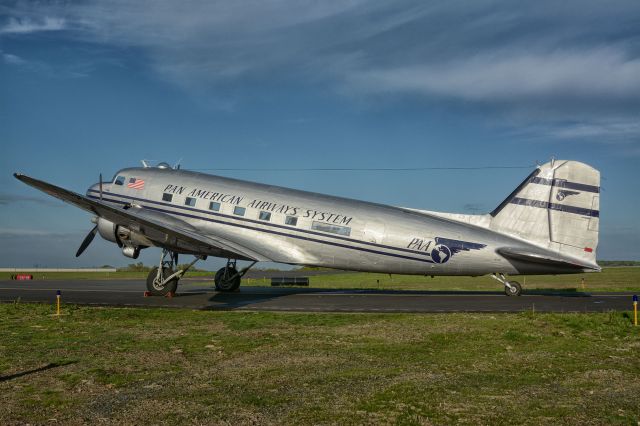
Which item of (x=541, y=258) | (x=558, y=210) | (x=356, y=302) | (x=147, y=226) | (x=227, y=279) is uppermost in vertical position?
(x=558, y=210)

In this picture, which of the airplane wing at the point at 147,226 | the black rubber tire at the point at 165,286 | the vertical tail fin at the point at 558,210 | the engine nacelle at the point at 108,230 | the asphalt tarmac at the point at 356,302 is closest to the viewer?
the asphalt tarmac at the point at 356,302

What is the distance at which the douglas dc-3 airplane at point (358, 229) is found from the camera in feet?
78.0

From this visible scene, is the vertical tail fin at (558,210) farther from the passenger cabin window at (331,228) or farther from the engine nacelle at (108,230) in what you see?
the engine nacelle at (108,230)

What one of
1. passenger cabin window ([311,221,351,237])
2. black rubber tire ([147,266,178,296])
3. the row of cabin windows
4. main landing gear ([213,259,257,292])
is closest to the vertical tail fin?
passenger cabin window ([311,221,351,237])

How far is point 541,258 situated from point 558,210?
7.91ft

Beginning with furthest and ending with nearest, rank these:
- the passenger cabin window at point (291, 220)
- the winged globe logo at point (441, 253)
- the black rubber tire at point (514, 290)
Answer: the black rubber tire at point (514, 290), the passenger cabin window at point (291, 220), the winged globe logo at point (441, 253)

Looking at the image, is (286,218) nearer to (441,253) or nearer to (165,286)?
(165,286)

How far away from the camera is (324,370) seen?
442 inches

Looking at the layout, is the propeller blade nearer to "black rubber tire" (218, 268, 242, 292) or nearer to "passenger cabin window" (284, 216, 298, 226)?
"black rubber tire" (218, 268, 242, 292)

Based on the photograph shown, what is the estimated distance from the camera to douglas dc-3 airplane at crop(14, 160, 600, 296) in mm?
23781

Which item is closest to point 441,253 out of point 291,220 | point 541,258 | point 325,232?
point 541,258

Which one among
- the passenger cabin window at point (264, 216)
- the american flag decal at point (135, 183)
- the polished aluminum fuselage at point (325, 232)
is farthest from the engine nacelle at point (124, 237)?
the passenger cabin window at point (264, 216)

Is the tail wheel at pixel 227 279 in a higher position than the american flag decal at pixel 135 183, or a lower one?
lower

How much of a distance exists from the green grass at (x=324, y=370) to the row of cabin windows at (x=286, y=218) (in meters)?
6.85
